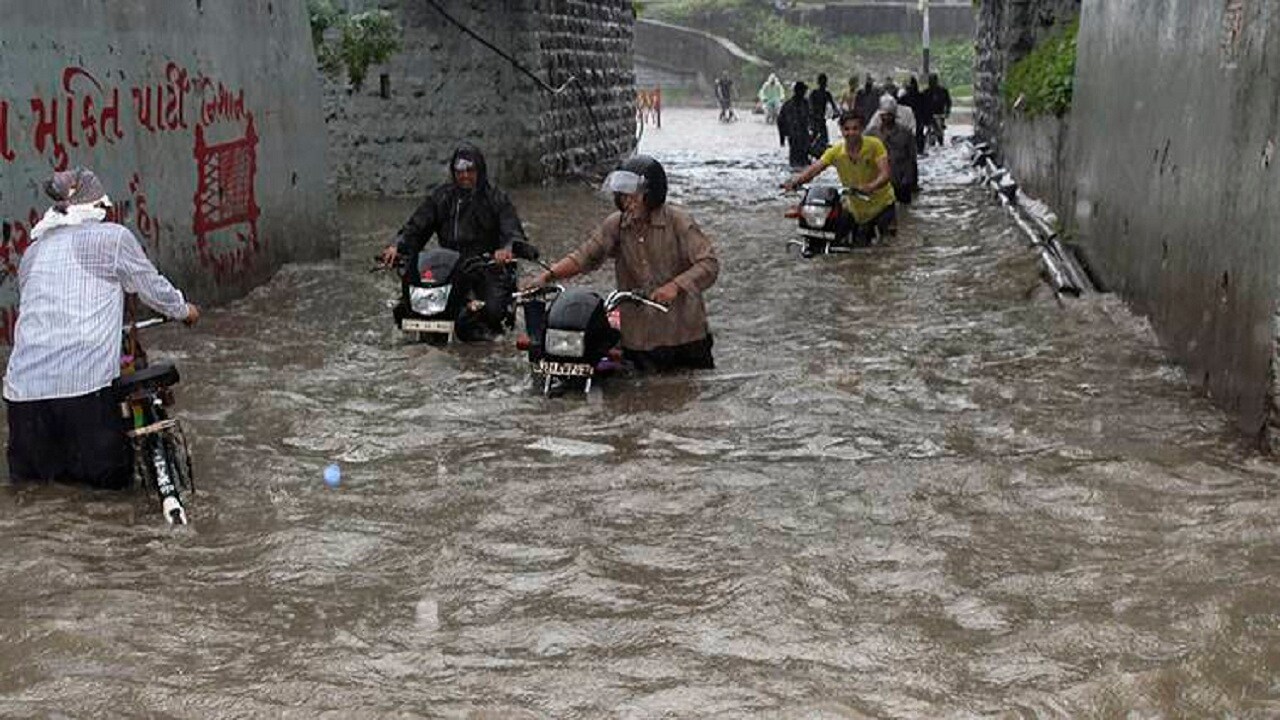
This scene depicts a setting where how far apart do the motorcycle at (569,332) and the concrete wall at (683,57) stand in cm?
4299

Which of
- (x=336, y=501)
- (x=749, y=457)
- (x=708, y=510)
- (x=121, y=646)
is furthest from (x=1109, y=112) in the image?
(x=121, y=646)

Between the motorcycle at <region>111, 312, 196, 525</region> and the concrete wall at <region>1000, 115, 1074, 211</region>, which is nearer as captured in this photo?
the motorcycle at <region>111, 312, 196, 525</region>

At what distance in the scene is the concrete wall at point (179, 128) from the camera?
29.9 feet

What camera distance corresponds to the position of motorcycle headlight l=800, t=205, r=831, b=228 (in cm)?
1445

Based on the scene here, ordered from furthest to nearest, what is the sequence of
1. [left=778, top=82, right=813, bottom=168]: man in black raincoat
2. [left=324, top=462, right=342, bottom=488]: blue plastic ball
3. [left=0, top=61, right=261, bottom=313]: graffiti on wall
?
[left=778, top=82, right=813, bottom=168]: man in black raincoat → [left=0, top=61, right=261, bottom=313]: graffiti on wall → [left=324, top=462, right=342, bottom=488]: blue plastic ball

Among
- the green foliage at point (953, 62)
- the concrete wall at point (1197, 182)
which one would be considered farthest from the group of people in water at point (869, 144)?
the green foliage at point (953, 62)

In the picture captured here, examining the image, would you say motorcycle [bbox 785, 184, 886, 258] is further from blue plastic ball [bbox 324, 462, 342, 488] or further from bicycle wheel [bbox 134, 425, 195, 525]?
bicycle wheel [bbox 134, 425, 195, 525]

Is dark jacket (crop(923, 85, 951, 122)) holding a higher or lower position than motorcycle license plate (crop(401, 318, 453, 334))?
higher

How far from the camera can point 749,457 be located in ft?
24.6

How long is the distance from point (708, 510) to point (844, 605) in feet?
4.23

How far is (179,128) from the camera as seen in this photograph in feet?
36.4

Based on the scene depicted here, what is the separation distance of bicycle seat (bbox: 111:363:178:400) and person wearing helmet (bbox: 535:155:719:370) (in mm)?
2549

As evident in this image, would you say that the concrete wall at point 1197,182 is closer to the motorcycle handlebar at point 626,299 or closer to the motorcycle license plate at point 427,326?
the motorcycle handlebar at point 626,299

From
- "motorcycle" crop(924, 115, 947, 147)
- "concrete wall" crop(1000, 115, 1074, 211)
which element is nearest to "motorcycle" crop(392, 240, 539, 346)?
"concrete wall" crop(1000, 115, 1074, 211)
